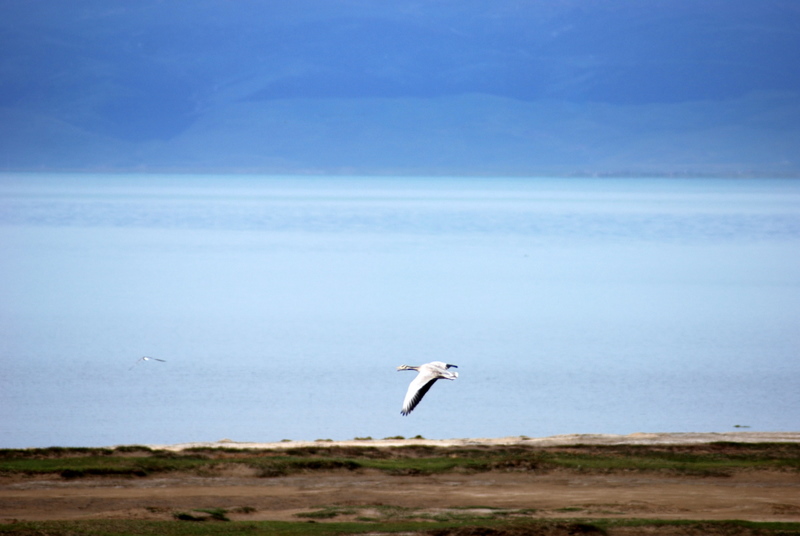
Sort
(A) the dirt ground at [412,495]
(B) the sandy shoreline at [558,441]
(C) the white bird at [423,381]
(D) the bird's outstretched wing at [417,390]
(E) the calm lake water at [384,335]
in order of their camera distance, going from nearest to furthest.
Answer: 1. (A) the dirt ground at [412,495]
2. (D) the bird's outstretched wing at [417,390]
3. (C) the white bird at [423,381]
4. (B) the sandy shoreline at [558,441]
5. (E) the calm lake water at [384,335]

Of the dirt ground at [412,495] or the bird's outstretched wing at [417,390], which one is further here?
the bird's outstretched wing at [417,390]

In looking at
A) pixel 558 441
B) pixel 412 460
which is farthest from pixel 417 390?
pixel 558 441

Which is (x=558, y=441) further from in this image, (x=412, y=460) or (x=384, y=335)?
(x=384, y=335)

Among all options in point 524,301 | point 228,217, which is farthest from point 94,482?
point 228,217

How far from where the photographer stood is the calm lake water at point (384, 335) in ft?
62.8

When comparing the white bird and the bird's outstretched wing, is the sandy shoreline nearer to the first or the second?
the white bird

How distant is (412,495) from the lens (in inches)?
466

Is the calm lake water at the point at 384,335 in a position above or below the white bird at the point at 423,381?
above

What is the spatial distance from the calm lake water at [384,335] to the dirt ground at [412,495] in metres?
5.38

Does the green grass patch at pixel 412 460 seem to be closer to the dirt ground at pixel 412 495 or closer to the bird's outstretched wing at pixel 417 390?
the dirt ground at pixel 412 495

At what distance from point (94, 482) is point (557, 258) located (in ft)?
142

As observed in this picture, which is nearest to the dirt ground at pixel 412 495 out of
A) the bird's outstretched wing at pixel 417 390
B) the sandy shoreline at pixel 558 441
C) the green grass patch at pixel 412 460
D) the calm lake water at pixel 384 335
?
the green grass patch at pixel 412 460

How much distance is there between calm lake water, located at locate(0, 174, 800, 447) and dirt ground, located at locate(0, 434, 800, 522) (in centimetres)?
538

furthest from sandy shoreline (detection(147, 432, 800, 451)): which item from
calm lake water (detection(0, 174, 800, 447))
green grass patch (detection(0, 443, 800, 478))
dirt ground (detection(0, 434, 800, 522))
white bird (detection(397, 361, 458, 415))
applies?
calm lake water (detection(0, 174, 800, 447))
